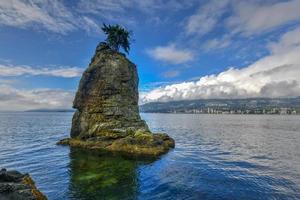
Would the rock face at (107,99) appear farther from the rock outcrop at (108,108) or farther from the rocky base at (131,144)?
the rocky base at (131,144)

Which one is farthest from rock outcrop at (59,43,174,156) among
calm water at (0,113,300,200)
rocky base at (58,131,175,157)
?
calm water at (0,113,300,200)

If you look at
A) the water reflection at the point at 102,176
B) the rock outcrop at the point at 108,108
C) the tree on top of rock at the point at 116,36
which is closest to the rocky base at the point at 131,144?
the rock outcrop at the point at 108,108

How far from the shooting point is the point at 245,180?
3111 cm

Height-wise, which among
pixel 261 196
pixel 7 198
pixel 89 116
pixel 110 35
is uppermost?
pixel 110 35

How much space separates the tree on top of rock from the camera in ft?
225

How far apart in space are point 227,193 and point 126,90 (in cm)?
4211

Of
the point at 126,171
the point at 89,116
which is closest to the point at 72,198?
the point at 126,171

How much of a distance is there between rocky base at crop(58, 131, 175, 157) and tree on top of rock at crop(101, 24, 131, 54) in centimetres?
2681

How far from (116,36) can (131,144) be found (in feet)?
106

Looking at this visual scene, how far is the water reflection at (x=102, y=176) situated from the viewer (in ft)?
84.0

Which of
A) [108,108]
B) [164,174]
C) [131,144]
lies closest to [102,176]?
[164,174]

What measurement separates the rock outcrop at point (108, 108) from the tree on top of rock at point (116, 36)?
252cm

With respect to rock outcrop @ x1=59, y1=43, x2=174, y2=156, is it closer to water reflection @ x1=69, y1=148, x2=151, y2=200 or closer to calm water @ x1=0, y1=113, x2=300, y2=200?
calm water @ x1=0, y1=113, x2=300, y2=200

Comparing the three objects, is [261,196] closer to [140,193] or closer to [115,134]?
[140,193]
